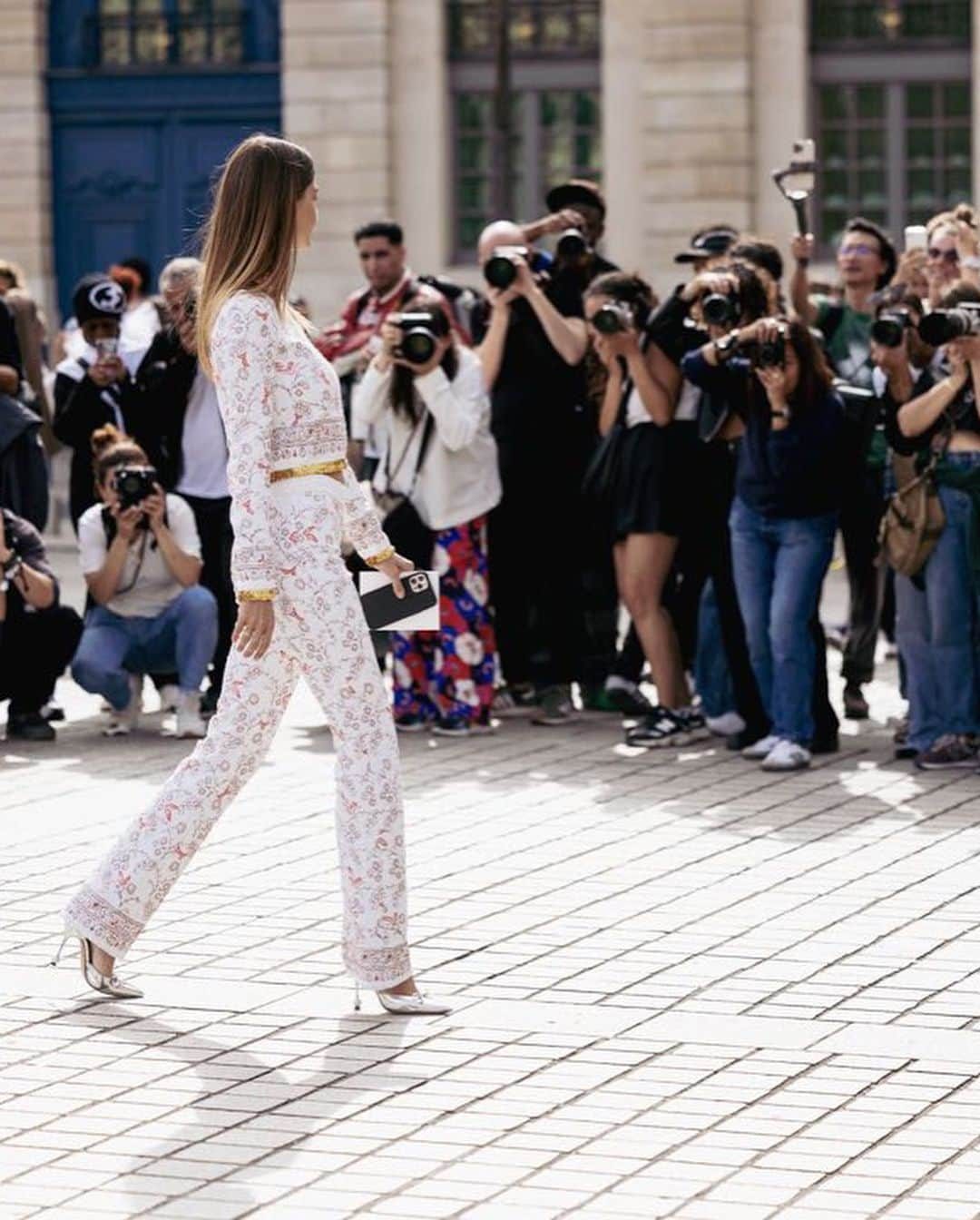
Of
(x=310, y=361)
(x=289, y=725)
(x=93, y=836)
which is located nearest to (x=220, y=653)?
(x=289, y=725)

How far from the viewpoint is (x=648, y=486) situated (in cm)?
1127

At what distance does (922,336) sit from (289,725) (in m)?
3.34

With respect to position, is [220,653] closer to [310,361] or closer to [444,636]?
[444,636]

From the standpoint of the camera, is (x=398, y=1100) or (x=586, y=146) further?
(x=586, y=146)

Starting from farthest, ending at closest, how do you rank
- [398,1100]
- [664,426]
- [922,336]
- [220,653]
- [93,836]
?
[220,653], [664,426], [922,336], [93,836], [398,1100]

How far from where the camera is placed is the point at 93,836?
30.5 feet

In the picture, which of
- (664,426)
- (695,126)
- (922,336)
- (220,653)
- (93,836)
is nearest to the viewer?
(93,836)

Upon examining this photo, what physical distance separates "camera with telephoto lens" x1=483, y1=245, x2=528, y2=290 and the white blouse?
0.29 meters

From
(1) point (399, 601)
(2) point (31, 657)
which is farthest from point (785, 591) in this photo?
(1) point (399, 601)

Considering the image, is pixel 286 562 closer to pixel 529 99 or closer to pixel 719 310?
pixel 719 310

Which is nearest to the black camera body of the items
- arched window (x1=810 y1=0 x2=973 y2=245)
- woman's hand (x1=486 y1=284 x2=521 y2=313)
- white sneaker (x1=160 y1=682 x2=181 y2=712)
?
woman's hand (x1=486 y1=284 x2=521 y2=313)

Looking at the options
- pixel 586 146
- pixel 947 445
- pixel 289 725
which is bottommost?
pixel 289 725

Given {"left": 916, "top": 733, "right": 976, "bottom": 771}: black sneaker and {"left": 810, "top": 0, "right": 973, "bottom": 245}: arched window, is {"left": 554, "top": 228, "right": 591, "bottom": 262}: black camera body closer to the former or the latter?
{"left": 916, "top": 733, "right": 976, "bottom": 771}: black sneaker

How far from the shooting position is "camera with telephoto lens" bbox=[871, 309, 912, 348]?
10.4m
